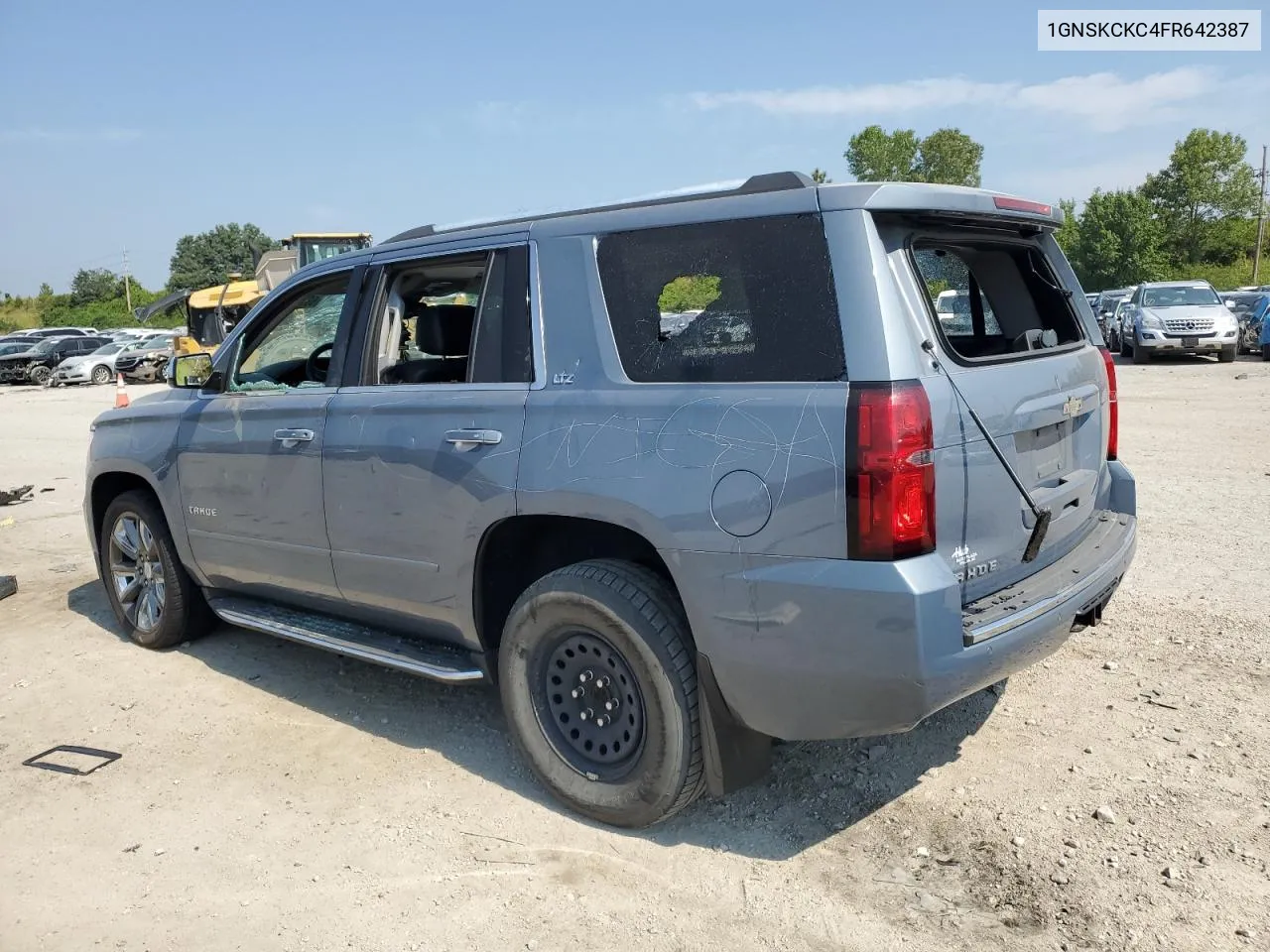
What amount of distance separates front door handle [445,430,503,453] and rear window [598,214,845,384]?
563mm

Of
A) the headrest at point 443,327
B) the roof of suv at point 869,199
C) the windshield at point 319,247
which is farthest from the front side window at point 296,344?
the windshield at point 319,247

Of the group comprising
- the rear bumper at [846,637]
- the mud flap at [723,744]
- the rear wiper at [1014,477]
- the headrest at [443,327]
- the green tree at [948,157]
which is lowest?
the mud flap at [723,744]

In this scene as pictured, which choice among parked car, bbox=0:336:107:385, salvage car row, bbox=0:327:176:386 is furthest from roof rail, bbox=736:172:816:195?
parked car, bbox=0:336:107:385

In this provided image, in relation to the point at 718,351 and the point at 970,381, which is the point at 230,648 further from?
Result: the point at 970,381

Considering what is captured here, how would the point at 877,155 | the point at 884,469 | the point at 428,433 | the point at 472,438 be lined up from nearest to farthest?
the point at 884,469
the point at 472,438
the point at 428,433
the point at 877,155

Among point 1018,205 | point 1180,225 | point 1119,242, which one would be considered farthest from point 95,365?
point 1180,225

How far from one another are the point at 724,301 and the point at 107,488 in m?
4.19

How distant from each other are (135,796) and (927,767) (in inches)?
117

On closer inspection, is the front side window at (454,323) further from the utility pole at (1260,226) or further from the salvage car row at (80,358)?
the utility pole at (1260,226)

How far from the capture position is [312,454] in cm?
432

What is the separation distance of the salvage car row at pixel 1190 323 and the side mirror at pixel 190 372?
61.9 feet

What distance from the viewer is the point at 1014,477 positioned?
3.17m

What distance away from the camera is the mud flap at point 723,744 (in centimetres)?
319

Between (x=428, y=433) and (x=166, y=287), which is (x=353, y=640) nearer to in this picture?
(x=428, y=433)
